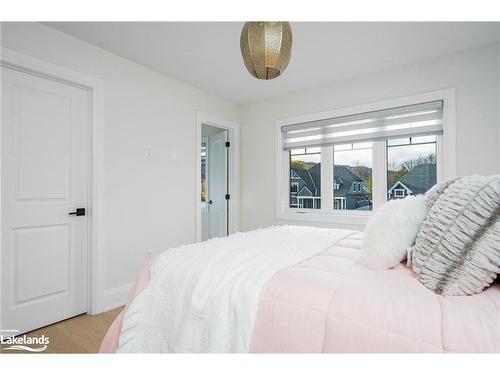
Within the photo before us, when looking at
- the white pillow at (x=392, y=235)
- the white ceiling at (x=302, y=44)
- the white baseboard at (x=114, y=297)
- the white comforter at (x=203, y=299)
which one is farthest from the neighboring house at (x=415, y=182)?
the white baseboard at (x=114, y=297)

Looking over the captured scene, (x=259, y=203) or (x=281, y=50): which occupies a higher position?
(x=281, y=50)

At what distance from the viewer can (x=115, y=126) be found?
260 centimetres

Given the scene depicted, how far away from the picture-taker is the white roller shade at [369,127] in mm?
2779

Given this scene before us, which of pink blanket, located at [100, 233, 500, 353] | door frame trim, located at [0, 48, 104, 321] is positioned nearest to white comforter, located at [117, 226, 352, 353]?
pink blanket, located at [100, 233, 500, 353]

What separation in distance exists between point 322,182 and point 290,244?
2.04 meters

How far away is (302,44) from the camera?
8.07ft

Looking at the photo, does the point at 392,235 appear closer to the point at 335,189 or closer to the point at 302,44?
the point at 302,44

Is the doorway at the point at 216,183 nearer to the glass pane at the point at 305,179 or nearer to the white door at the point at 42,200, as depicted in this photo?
the glass pane at the point at 305,179

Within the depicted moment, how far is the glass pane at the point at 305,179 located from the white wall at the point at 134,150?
4.55 feet

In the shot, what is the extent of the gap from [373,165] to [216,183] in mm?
2257

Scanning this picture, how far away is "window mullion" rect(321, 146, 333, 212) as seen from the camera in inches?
137

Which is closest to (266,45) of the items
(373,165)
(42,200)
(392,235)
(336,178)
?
(392,235)
